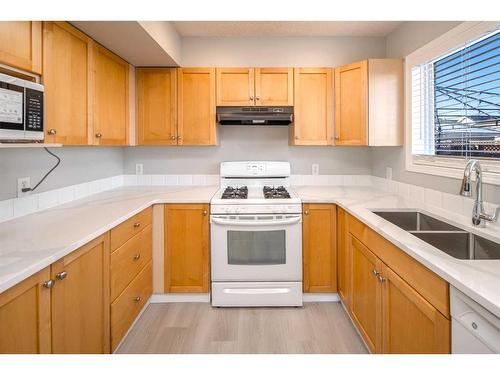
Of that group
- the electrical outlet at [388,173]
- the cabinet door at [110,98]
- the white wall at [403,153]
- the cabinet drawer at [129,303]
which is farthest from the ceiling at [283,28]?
the cabinet drawer at [129,303]

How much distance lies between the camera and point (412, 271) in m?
1.34

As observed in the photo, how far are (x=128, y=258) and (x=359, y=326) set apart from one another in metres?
1.51

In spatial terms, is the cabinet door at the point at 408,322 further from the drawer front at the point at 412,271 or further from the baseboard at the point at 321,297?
the baseboard at the point at 321,297

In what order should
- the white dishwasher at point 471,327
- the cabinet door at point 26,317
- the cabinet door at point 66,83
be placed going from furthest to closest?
the cabinet door at point 66,83 < the cabinet door at point 26,317 < the white dishwasher at point 471,327

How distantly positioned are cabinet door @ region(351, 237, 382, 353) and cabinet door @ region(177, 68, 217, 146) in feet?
5.29

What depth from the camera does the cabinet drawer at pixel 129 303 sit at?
1918mm

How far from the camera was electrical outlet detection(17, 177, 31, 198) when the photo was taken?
189 cm

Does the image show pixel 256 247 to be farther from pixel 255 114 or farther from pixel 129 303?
pixel 255 114

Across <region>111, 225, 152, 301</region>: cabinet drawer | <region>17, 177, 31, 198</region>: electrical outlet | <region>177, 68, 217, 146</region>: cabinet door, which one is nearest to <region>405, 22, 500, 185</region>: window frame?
<region>177, 68, 217, 146</region>: cabinet door

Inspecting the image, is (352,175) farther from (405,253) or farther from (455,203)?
(405,253)

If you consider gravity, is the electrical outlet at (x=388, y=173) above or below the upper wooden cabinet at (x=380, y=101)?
below

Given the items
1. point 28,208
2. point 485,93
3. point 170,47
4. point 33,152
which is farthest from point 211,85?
point 485,93

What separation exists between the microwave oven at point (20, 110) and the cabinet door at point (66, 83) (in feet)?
0.88

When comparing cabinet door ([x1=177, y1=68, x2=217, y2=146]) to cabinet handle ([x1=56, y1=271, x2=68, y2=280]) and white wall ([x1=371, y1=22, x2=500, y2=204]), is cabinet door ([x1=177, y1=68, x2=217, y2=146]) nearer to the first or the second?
white wall ([x1=371, y1=22, x2=500, y2=204])
